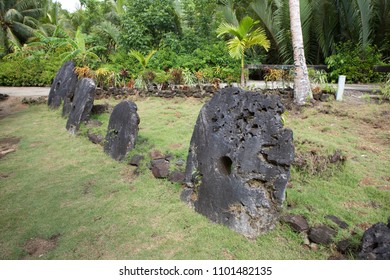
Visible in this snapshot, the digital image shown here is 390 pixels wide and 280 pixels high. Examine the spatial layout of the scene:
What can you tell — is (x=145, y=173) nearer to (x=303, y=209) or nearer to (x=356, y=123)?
(x=303, y=209)

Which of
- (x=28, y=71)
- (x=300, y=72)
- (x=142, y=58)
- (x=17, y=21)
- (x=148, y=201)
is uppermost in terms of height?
(x=17, y=21)

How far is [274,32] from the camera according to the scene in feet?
42.0

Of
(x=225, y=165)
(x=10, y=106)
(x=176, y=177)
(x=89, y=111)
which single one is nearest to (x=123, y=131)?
(x=176, y=177)

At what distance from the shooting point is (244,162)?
3242 mm

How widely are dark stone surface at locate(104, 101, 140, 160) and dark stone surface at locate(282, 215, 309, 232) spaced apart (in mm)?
3085

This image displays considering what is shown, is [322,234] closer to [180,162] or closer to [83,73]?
[180,162]

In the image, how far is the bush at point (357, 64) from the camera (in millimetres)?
10758

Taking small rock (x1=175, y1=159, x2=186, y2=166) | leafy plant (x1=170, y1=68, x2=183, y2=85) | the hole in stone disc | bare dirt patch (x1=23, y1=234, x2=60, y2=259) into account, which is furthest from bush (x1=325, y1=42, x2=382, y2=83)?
bare dirt patch (x1=23, y1=234, x2=60, y2=259)

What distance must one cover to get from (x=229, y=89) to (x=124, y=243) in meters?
2.03

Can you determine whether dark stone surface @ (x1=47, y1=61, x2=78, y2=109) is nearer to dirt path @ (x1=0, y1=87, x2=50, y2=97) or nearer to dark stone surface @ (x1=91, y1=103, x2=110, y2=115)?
dark stone surface @ (x1=91, y1=103, x2=110, y2=115)

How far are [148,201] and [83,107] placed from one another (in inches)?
156

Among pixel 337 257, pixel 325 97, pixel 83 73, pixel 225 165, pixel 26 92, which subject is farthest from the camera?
pixel 26 92

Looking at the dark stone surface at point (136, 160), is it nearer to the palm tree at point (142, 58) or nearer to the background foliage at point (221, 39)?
the background foliage at point (221, 39)

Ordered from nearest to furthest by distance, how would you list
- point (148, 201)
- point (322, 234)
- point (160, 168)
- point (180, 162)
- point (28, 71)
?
point (322, 234) < point (148, 201) < point (160, 168) < point (180, 162) < point (28, 71)
